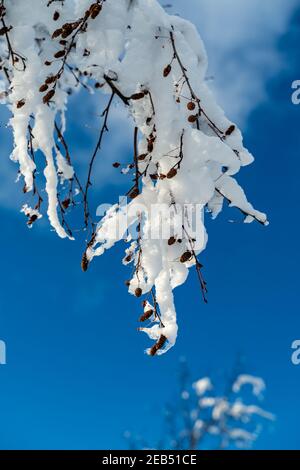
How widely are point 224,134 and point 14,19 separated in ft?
3.78

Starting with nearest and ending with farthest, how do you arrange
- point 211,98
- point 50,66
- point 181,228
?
point 181,228 → point 211,98 → point 50,66

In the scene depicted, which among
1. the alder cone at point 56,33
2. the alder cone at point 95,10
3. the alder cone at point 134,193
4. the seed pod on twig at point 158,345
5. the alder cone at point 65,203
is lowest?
the seed pod on twig at point 158,345

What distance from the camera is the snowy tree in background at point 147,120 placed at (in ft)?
6.54

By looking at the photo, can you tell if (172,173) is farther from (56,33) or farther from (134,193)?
(56,33)

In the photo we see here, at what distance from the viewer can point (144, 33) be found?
2.15 metres

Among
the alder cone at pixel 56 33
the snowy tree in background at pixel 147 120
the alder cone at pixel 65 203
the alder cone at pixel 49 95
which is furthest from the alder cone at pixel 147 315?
the alder cone at pixel 56 33

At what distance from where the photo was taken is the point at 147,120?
2.14m

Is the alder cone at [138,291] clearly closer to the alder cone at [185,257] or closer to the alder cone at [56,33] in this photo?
the alder cone at [185,257]

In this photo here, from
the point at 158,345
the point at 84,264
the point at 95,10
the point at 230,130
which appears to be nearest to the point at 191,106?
the point at 230,130

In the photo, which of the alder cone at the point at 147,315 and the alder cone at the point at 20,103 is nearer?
the alder cone at the point at 147,315

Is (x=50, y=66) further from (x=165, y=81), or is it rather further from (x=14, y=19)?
(x=165, y=81)

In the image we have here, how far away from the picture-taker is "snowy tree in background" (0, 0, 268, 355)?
199 cm
